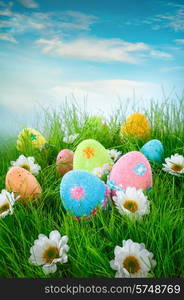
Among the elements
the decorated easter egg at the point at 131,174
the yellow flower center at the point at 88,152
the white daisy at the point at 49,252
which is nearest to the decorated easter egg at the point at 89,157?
the yellow flower center at the point at 88,152

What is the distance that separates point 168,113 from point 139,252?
76 cm

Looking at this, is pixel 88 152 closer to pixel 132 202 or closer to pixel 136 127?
pixel 132 202

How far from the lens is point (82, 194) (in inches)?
33.2

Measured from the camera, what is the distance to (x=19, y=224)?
853 mm

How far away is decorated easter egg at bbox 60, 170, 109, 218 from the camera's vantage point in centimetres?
85

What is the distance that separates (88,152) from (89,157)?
0.04 feet

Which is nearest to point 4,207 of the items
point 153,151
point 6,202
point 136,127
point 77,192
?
point 6,202

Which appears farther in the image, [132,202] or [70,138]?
[70,138]

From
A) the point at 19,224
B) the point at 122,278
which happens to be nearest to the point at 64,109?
the point at 19,224

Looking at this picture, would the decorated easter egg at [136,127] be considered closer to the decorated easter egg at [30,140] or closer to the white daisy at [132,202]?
the decorated easter egg at [30,140]

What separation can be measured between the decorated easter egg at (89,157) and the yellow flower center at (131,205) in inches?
7.7

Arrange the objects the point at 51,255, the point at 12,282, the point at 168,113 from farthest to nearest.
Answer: the point at 168,113 → the point at 51,255 → the point at 12,282

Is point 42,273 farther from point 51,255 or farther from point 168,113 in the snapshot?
point 168,113

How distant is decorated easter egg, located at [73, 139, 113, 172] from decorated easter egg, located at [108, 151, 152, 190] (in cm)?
11
